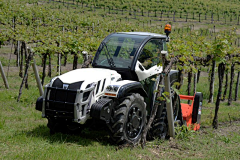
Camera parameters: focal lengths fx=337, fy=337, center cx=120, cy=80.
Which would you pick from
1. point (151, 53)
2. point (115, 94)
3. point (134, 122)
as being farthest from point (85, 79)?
point (151, 53)

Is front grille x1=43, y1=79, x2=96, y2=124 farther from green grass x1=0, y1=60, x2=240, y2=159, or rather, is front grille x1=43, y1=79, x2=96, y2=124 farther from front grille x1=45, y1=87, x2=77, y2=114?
green grass x1=0, y1=60, x2=240, y2=159

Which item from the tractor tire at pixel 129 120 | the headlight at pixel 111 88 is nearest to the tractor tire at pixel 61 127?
the tractor tire at pixel 129 120

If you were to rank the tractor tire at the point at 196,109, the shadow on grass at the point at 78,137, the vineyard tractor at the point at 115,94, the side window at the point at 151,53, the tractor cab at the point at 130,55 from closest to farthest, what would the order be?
the vineyard tractor at the point at 115,94, the shadow on grass at the point at 78,137, the tractor cab at the point at 130,55, the side window at the point at 151,53, the tractor tire at the point at 196,109

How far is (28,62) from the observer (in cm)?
1001

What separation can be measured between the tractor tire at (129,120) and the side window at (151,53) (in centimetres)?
84

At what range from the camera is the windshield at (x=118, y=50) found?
665 centimetres

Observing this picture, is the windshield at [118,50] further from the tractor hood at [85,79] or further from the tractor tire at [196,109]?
the tractor tire at [196,109]

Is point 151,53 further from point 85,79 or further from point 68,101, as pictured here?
point 68,101

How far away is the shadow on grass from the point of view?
6.18 metres

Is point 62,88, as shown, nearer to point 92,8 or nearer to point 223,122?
point 223,122

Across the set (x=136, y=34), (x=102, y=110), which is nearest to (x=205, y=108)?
(x=136, y=34)

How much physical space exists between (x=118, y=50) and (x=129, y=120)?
1495 mm

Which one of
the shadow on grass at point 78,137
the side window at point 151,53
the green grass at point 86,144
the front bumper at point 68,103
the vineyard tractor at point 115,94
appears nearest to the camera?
the green grass at point 86,144

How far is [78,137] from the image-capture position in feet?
21.2
